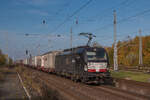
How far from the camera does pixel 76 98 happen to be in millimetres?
11234

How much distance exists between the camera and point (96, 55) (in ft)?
54.1

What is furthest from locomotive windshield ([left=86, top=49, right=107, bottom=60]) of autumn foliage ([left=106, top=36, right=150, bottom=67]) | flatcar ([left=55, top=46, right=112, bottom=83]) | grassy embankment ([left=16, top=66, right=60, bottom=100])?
autumn foliage ([left=106, top=36, right=150, bottom=67])

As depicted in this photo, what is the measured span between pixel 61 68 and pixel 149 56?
1454 inches

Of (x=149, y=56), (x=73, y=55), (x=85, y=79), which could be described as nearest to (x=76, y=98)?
(x=85, y=79)

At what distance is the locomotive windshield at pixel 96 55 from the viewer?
1629 cm

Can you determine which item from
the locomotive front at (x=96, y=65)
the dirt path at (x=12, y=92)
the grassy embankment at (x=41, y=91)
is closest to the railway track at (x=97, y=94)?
the grassy embankment at (x=41, y=91)

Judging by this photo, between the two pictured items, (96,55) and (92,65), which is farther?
(96,55)

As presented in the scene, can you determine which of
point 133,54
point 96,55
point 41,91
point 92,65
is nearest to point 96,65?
point 92,65

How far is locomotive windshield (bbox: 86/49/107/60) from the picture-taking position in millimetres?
16294

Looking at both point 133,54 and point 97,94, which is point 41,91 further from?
point 133,54

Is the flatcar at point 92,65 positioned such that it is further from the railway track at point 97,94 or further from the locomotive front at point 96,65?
the railway track at point 97,94

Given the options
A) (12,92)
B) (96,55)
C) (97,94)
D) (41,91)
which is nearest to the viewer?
(41,91)

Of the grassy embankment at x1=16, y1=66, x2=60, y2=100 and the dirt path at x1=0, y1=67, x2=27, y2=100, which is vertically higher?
the grassy embankment at x1=16, y1=66, x2=60, y2=100

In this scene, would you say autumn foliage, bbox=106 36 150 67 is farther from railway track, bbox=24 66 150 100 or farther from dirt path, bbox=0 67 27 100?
dirt path, bbox=0 67 27 100
